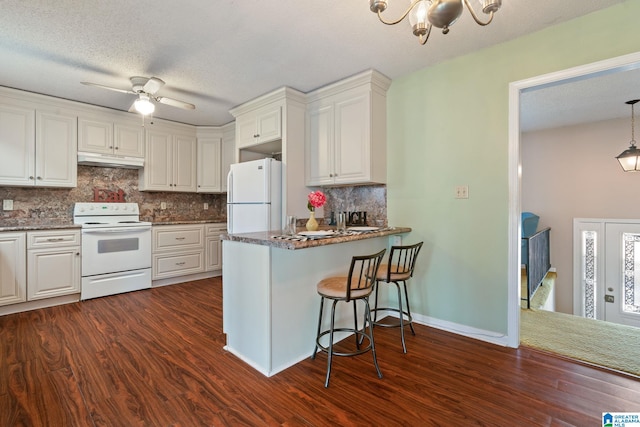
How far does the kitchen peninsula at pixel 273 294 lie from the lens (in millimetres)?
1931

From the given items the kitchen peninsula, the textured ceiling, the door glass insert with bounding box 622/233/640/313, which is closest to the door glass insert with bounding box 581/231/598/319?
the door glass insert with bounding box 622/233/640/313

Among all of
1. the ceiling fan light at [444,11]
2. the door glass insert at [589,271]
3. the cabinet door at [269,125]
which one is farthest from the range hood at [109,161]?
the door glass insert at [589,271]

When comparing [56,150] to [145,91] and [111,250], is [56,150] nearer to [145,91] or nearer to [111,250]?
[111,250]

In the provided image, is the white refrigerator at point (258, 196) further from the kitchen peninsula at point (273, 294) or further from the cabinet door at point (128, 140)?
the cabinet door at point (128, 140)

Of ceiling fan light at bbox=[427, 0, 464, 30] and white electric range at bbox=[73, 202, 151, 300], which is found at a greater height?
ceiling fan light at bbox=[427, 0, 464, 30]

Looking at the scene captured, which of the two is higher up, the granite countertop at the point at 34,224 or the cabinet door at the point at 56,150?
the cabinet door at the point at 56,150

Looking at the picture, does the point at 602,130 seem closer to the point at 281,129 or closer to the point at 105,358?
the point at 281,129

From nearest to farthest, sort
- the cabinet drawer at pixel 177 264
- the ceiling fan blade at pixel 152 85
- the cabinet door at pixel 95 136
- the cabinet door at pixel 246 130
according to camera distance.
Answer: the ceiling fan blade at pixel 152 85
the cabinet door at pixel 246 130
the cabinet door at pixel 95 136
the cabinet drawer at pixel 177 264

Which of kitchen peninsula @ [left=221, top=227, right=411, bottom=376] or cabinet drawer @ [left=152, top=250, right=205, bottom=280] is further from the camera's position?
cabinet drawer @ [left=152, top=250, right=205, bottom=280]

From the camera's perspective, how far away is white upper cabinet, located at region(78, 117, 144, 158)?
375 cm

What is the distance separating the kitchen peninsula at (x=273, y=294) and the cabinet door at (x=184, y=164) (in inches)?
112

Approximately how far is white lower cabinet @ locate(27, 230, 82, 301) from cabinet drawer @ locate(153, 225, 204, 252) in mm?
871

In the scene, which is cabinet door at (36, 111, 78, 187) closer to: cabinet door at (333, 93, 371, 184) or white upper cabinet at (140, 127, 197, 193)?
white upper cabinet at (140, 127, 197, 193)

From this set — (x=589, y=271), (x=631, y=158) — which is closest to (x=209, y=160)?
(x=631, y=158)
